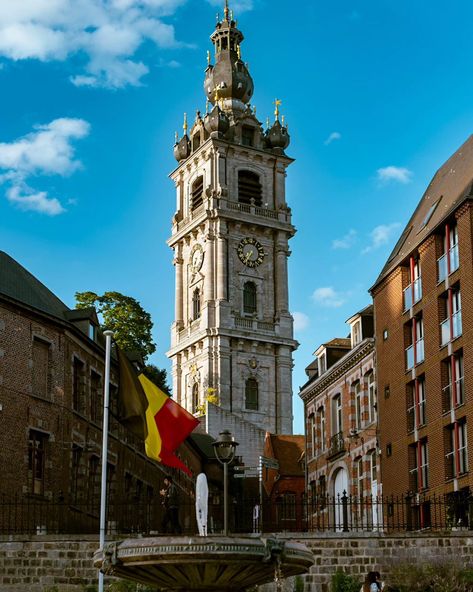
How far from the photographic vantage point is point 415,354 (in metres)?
41.7

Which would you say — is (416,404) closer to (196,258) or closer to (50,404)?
(50,404)

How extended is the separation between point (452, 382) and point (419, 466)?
12.6ft

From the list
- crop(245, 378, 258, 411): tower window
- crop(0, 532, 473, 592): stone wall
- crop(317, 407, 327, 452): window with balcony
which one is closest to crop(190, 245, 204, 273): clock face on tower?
crop(245, 378, 258, 411): tower window

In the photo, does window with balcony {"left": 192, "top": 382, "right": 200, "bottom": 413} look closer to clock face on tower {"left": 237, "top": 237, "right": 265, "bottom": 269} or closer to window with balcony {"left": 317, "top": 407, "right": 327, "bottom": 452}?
clock face on tower {"left": 237, "top": 237, "right": 265, "bottom": 269}

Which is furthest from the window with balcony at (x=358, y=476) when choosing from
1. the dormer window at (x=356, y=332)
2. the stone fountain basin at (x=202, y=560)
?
the stone fountain basin at (x=202, y=560)

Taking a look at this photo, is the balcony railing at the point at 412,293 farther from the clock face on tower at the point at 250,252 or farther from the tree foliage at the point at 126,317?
the clock face on tower at the point at 250,252

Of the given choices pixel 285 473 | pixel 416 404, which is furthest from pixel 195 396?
pixel 416 404

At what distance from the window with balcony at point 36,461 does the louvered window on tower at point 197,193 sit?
64441mm

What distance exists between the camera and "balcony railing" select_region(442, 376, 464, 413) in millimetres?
37688

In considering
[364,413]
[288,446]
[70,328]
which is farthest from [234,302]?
[70,328]

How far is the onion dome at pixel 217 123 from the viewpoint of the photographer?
102 meters

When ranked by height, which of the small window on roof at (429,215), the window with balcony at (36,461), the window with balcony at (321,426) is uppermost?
the small window on roof at (429,215)

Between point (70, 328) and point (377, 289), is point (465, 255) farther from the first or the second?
point (70, 328)

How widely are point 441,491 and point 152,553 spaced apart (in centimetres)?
2249
